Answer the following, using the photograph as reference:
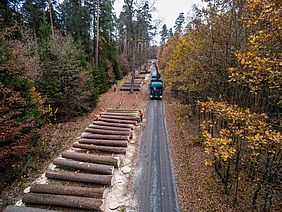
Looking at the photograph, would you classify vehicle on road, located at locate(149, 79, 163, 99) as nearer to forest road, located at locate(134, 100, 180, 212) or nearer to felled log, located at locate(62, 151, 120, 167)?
forest road, located at locate(134, 100, 180, 212)

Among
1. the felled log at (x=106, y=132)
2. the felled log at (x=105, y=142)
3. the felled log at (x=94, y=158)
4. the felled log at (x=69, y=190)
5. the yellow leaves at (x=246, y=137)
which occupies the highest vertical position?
the yellow leaves at (x=246, y=137)

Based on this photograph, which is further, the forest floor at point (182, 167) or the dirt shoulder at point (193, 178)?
the forest floor at point (182, 167)

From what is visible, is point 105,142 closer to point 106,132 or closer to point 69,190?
point 106,132

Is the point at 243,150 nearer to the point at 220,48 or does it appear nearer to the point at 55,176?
the point at 220,48

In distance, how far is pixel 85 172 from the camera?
11492 millimetres

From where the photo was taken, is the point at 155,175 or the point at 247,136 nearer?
the point at 247,136

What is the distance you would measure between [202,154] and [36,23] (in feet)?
102

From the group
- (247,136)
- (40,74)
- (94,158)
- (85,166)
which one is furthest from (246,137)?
(40,74)

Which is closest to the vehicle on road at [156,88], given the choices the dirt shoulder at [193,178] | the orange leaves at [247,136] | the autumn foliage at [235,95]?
the dirt shoulder at [193,178]

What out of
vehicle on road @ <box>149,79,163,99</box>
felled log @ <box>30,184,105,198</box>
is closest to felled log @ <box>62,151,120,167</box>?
felled log @ <box>30,184,105,198</box>

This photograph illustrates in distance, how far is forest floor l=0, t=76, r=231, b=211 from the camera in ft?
31.4

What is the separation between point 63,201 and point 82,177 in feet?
5.58

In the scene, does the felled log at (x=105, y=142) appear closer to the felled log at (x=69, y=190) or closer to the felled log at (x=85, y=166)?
the felled log at (x=85, y=166)

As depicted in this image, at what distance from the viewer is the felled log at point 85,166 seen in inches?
437
